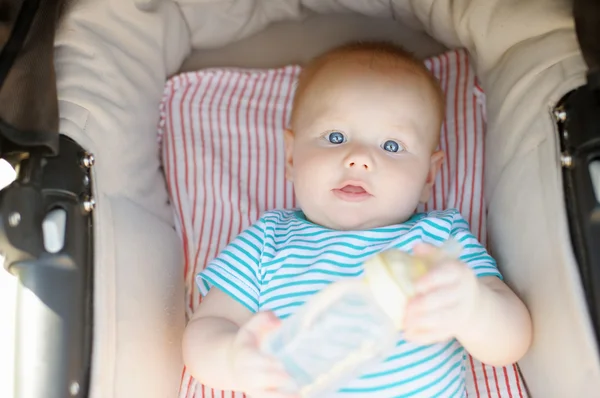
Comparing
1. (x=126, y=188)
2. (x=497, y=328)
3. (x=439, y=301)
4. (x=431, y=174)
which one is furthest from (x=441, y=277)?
(x=126, y=188)

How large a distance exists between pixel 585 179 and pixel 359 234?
0.34m

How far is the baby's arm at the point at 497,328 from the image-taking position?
3.21 ft

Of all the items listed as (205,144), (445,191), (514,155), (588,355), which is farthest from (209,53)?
(588,355)

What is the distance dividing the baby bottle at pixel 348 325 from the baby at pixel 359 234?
146mm

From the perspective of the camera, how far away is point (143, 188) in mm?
1288

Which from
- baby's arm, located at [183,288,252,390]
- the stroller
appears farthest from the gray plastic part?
baby's arm, located at [183,288,252,390]

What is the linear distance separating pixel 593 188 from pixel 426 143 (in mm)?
289

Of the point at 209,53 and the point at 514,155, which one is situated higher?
the point at 209,53

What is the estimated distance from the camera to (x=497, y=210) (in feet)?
3.92

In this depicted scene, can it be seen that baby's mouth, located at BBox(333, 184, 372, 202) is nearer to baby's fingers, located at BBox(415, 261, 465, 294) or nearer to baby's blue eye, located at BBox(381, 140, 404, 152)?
baby's blue eye, located at BBox(381, 140, 404, 152)

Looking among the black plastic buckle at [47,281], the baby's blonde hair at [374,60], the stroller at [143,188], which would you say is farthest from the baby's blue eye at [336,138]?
the black plastic buckle at [47,281]

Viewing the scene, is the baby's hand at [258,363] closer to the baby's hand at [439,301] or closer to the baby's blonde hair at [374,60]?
the baby's hand at [439,301]

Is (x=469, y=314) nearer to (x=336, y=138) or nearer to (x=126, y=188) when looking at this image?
(x=336, y=138)

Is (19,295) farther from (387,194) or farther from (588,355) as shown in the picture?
(588,355)
